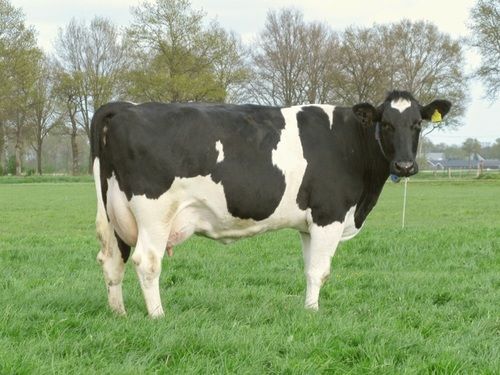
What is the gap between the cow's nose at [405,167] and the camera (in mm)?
6020

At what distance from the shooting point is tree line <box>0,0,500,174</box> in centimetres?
5350

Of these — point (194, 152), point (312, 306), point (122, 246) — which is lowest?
point (312, 306)

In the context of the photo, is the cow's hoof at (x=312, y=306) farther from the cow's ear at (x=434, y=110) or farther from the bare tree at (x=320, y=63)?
the bare tree at (x=320, y=63)

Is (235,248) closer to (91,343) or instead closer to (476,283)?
(476,283)

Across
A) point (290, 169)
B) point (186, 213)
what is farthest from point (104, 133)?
point (290, 169)

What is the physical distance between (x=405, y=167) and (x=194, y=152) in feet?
6.68

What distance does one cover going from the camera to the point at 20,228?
17.1 m

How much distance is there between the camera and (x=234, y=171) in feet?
18.9

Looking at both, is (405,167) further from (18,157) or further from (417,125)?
(18,157)

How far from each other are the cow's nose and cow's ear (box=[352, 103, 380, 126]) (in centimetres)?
63

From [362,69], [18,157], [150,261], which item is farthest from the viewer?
[18,157]

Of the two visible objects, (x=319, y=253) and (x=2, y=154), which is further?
(x=2, y=154)

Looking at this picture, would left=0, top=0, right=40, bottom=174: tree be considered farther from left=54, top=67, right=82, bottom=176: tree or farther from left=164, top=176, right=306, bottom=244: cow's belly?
left=164, top=176, right=306, bottom=244: cow's belly

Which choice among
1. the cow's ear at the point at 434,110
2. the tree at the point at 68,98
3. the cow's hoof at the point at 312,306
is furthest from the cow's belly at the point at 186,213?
the tree at the point at 68,98
